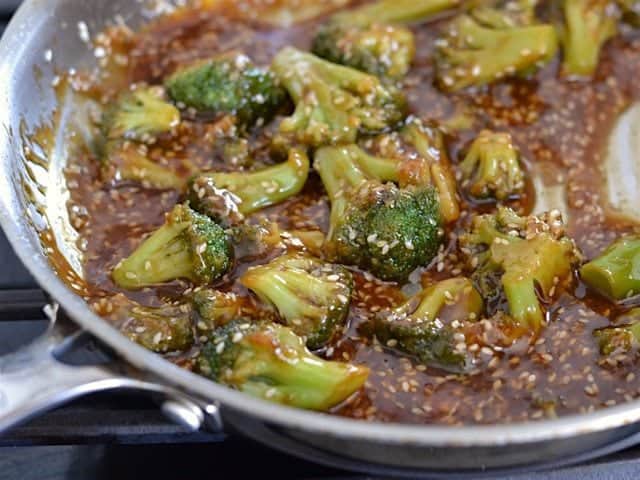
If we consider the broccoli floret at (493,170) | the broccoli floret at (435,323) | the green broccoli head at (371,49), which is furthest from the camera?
the green broccoli head at (371,49)

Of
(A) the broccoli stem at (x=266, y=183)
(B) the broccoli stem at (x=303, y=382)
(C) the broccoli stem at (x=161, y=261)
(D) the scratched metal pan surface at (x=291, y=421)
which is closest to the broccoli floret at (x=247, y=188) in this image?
(A) the broccoli stem at (x=266, y=183)

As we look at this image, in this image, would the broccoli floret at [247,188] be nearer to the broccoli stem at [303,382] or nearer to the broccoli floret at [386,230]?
the broccoli floret at [386,230]

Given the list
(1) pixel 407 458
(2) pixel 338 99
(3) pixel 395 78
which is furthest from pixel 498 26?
(1) pixel 407 458

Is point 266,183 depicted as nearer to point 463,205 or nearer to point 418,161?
point 418,161

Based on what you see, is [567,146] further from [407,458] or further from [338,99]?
[407,458]

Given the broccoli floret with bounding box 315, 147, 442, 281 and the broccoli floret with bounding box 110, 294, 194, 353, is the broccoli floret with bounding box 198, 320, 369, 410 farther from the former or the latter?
the broccoli floret with bounding box 315, 147, 442, 281
